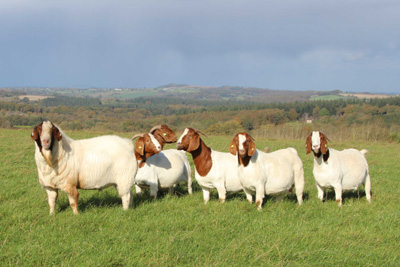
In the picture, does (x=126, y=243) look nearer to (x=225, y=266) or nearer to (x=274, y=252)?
(x=225, y=266)

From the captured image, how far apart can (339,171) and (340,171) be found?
57 mm

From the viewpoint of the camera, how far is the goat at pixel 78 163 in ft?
24.0

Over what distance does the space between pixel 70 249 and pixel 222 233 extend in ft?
9.38

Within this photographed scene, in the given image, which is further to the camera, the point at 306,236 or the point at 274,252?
the point at 306,236

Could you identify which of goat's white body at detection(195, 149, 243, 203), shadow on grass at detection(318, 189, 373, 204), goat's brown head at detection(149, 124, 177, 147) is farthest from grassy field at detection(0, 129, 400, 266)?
goat's brown head at detection(149, 124, 177, 147)

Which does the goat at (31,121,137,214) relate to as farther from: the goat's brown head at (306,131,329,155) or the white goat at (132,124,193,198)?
the goat's brown head at (306,131,329,155)

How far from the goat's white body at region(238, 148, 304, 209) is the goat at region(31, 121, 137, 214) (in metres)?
2.78

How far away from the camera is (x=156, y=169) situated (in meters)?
10.0

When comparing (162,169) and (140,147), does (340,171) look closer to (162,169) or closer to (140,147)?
(162,169)

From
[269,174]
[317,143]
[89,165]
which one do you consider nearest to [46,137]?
[89,165]

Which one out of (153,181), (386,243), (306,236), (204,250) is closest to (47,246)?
(204,250)

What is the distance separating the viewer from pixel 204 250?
21.2 feet

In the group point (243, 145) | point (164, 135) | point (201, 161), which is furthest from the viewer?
point (164, 135)

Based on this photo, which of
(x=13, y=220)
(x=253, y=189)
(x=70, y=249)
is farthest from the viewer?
(x=253, y=189)
